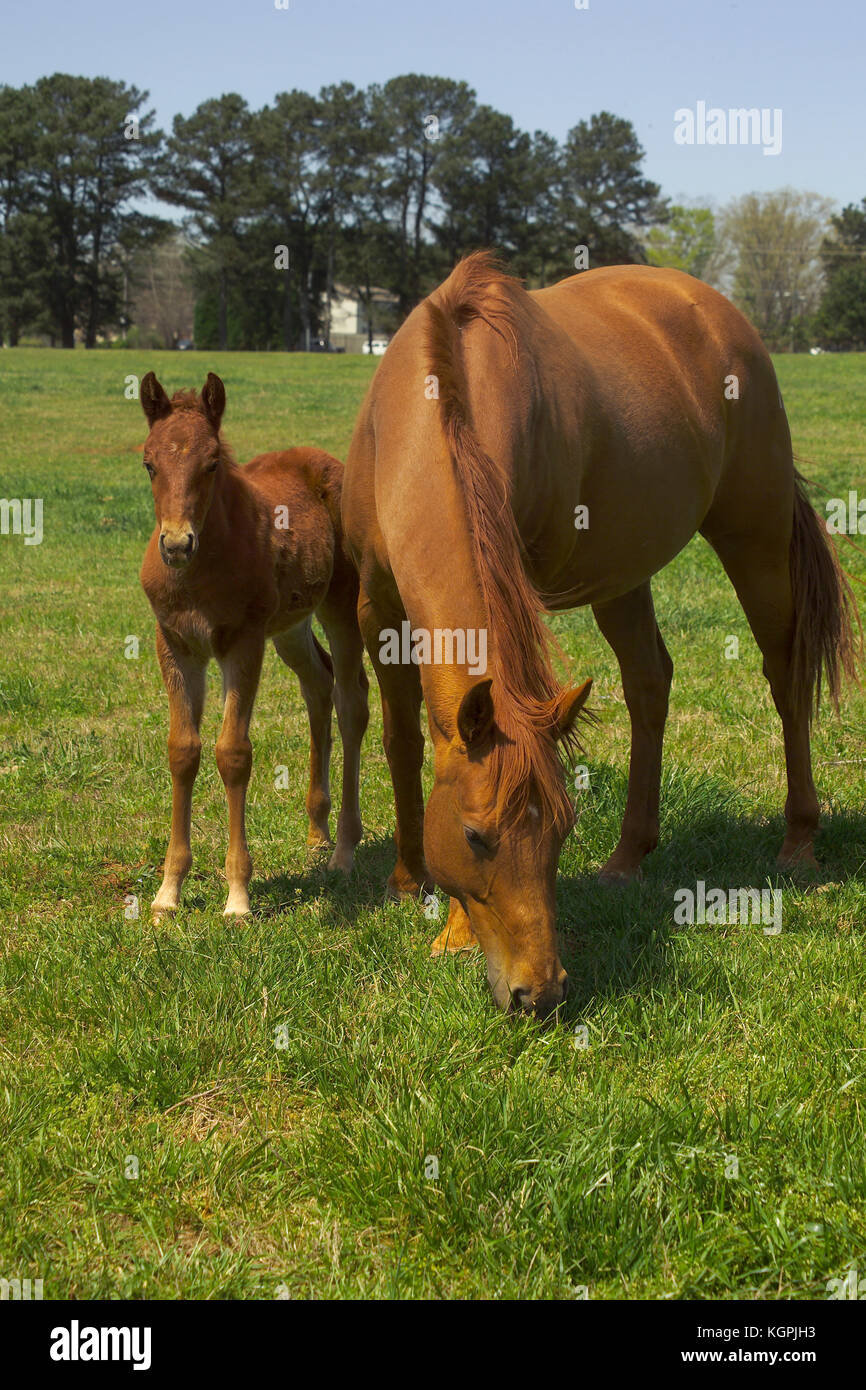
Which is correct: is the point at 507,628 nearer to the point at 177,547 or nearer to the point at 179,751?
the point at 177,547

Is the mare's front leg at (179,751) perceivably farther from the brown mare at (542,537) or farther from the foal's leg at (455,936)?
the foal's leg at (455,936)

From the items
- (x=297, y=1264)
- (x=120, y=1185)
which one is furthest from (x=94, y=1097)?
(x=297, y=1264)

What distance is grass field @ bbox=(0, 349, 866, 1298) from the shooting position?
2500 millimetres

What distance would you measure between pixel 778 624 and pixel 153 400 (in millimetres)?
2844

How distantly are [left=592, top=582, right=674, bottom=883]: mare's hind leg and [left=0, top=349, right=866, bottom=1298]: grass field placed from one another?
0.14 m

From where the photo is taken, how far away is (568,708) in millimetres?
2947

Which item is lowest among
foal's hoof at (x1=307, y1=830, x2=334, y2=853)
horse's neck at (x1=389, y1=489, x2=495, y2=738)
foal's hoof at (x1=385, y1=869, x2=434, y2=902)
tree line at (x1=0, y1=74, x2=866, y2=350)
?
foal's hoof at (x1=385, y1=869, x2=434, y2=902)

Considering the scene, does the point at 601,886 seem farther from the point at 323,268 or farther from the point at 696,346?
the point at 323,268

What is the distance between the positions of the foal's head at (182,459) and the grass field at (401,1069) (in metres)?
1.37

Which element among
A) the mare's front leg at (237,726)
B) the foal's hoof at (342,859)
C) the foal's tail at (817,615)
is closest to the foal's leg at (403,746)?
the foal's hoof at (342,859)

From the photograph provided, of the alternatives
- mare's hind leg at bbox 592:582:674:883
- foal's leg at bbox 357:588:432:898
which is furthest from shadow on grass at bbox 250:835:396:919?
mare's hind leg at bbox 592:582:674:883

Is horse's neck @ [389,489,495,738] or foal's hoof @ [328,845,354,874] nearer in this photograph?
Answer: horse's neck @ [389,489,495,738]

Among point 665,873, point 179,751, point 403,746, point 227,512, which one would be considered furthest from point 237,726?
point 665,873

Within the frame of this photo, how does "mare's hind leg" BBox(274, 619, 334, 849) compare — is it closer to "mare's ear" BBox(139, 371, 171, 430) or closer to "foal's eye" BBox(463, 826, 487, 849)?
"mare's ear" BBox(139, 371, 171, 430)
